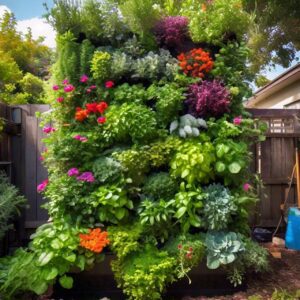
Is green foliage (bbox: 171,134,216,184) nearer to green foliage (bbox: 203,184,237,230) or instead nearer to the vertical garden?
the vertical garden

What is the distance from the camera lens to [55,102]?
3.40m

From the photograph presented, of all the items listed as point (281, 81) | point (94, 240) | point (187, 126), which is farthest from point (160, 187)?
point (281, 81)

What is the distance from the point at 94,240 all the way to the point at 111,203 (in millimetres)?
356

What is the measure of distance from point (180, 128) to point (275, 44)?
6.02 m

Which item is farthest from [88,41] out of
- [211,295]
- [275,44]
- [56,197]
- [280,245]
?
[275,44]

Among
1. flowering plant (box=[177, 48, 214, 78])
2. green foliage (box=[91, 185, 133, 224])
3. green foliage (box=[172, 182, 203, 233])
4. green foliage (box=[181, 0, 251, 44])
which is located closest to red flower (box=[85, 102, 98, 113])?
green foliage (box=[91, 185, 133, 224])

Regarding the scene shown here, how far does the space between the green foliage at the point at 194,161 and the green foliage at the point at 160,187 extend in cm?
9

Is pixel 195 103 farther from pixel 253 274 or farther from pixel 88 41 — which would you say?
pixel 253 274

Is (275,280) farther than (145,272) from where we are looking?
Yes

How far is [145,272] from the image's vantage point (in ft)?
9.07

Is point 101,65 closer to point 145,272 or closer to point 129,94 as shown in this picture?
point 129,94

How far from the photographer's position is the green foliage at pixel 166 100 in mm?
3178

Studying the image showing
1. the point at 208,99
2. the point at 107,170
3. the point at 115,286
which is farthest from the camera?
the point at 208,99

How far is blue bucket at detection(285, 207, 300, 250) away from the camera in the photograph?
4.00m
